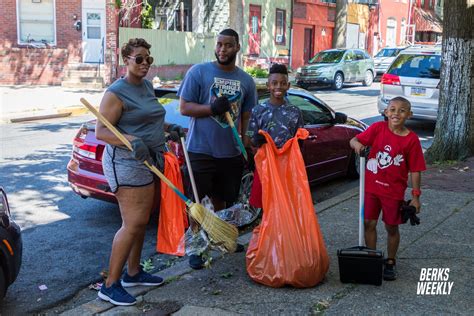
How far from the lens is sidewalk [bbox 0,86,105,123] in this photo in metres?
14.5

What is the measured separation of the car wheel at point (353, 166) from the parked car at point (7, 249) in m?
5.08

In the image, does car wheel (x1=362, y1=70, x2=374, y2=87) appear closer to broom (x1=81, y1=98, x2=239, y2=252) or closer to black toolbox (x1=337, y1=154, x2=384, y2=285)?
black toolbox (x1=337, y1=154, x2=384, y2=285)

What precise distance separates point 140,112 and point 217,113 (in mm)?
723

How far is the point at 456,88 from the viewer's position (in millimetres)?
8461

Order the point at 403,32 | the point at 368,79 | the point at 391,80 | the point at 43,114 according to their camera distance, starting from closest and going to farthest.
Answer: the point at 391,80, the point at 43,114, the point at 368,79, the point at 403,32

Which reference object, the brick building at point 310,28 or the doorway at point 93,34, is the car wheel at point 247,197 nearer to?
the doorway at point 93,34

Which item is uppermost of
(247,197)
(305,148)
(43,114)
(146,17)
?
(146,17)

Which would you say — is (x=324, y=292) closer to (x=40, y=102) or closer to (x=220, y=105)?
(x=220, y=105)

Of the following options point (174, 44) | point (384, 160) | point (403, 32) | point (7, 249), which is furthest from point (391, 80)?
point (403, 32)

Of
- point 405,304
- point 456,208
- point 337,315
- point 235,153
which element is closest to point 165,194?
point 235,153

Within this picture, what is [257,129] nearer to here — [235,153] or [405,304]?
[235,153]

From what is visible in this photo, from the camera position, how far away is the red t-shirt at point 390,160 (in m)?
4.08

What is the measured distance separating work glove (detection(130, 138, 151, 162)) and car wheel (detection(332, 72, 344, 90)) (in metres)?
20.6

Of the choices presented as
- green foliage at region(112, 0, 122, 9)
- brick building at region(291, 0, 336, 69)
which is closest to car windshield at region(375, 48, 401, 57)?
brick building at region(291, 0, 336, 69)
